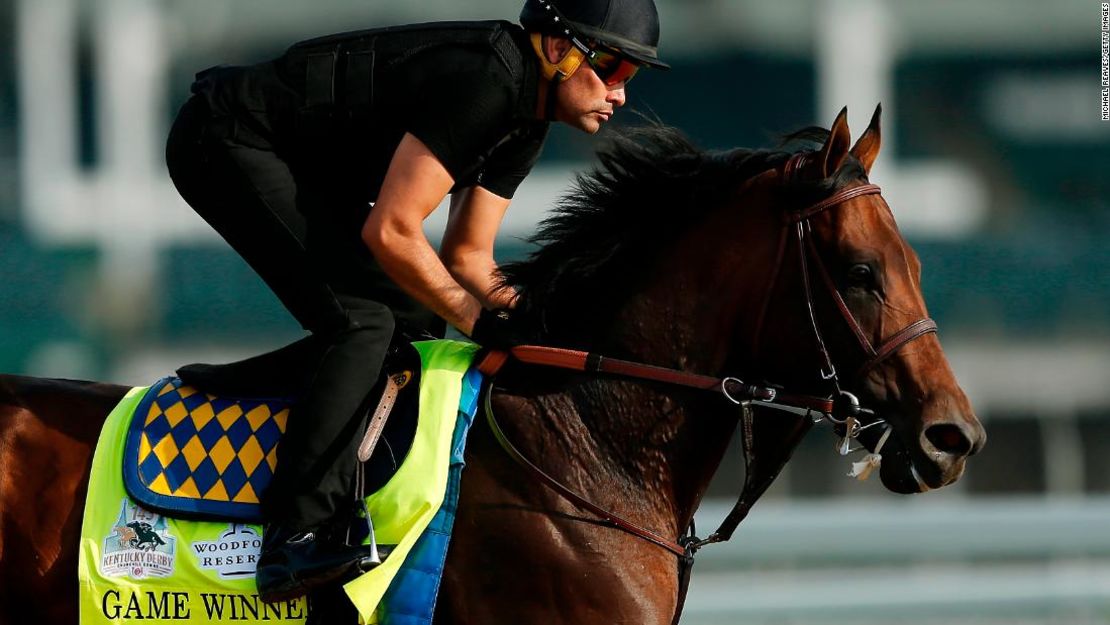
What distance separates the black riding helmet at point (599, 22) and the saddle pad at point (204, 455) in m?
1.14

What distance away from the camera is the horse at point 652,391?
3.27 meters

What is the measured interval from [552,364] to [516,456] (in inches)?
9.9

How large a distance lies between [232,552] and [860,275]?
63.4 inches

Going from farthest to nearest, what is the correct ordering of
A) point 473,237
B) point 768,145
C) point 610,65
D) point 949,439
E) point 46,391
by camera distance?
point 768,145 < point 473,237 < point 46,391 < point 610,65 < point 949,439

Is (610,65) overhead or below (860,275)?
overhead

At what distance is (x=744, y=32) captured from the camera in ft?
33.3

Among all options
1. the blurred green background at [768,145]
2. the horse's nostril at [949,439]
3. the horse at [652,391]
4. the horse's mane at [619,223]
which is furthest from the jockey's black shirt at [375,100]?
the blurred green background at [768,145]

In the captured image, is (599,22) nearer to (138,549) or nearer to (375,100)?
(375,100)

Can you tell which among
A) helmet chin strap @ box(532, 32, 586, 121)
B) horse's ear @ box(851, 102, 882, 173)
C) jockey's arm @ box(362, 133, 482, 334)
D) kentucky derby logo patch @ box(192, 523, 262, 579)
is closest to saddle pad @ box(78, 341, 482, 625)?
kentucky derby logo patch @ box(192, 523, 262, 579)

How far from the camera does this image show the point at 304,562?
10.5 feet

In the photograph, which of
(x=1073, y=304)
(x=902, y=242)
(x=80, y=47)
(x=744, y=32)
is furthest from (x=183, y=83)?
(x=902, y=242)

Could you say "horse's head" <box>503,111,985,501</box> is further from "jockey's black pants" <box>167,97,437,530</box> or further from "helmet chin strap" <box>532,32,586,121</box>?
"jockey's black pants" <box>167,97,437,530</box>

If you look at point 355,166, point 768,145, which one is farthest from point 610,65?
point 768,145

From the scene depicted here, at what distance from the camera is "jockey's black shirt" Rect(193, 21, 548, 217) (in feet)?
11.1
